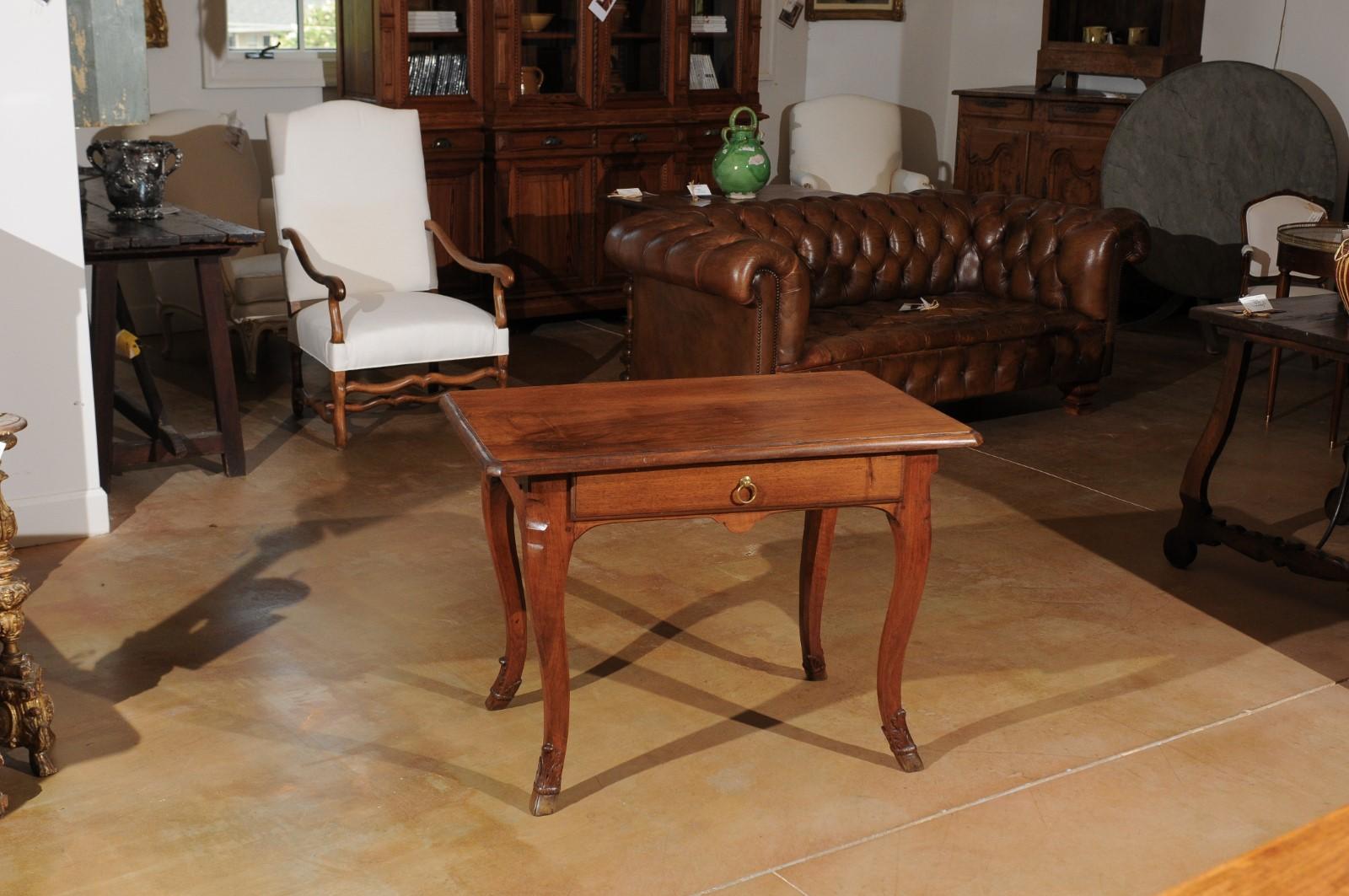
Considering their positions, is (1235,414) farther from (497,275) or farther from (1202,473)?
(497,275)

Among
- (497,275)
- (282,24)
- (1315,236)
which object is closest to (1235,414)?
(1315,236)

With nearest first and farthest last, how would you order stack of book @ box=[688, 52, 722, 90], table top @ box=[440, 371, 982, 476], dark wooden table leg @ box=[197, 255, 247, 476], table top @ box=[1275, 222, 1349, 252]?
table top @ box=[440, 371, 982, 476] < table top @ box=[1275, 222, 1349, 252] < dark wooden table leg @ box=[197, 255, 247, 476] < stack of book @ box=[688, 52, 722, 90]

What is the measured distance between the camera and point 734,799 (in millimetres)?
2785

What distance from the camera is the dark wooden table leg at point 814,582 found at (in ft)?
10.5

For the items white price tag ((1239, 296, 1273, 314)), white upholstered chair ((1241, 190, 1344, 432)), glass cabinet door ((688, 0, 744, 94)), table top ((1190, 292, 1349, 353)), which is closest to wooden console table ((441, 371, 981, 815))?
table top ((1190, 292, 1349, 353))

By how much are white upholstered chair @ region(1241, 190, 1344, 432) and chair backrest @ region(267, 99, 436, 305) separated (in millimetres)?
3462

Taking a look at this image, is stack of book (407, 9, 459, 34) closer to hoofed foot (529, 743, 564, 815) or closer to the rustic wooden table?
the rustic wooden table

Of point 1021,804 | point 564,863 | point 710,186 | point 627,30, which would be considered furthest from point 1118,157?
point 564,863

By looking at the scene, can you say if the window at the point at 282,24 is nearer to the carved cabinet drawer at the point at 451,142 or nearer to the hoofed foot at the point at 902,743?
the carved cabinet drawer at the point at 451,142

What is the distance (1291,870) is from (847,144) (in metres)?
6.64

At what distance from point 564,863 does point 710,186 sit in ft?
16.9

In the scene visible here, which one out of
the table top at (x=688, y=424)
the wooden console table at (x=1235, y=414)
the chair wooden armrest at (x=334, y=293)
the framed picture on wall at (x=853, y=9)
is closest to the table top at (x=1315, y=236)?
the wooden console table at (x=1235, y=414)

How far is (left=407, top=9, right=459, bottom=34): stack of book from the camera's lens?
21.4 feet

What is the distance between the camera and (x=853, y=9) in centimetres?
831
